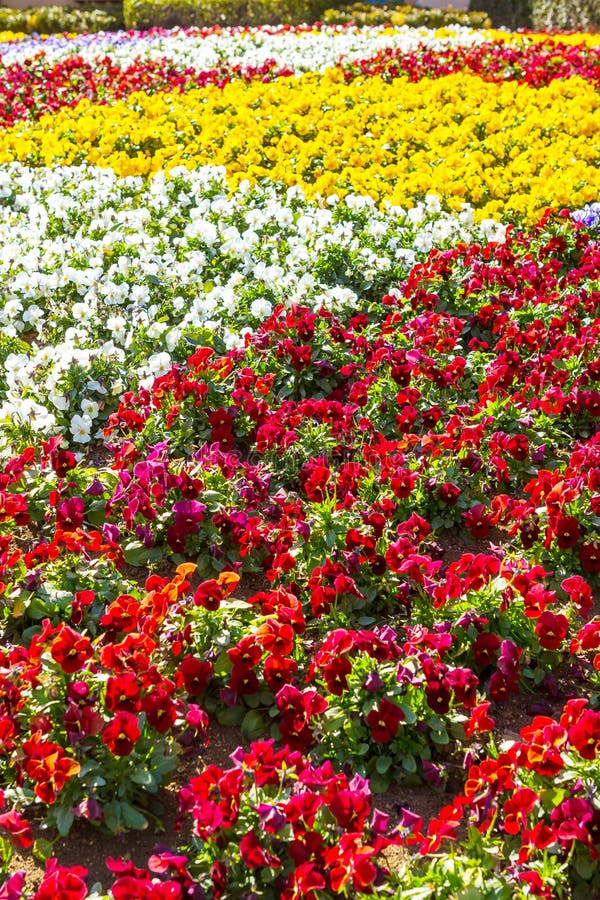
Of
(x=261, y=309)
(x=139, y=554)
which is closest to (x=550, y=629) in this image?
(x=139, y=554)

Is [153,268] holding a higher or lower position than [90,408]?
higher

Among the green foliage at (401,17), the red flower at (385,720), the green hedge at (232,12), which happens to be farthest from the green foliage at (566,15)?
the red flower at (385,720)

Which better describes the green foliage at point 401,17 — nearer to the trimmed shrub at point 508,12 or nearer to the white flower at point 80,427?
the trimmed shrub at point 508,12

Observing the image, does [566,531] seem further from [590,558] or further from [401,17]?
[401,17]

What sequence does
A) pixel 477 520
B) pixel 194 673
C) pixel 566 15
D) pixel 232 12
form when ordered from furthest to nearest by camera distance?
pixel 566 15
pixel 232 12
pixel 477 520
pixel 194 673

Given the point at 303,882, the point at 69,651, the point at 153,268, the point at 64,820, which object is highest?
the point at 153,268

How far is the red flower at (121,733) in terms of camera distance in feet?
7.99

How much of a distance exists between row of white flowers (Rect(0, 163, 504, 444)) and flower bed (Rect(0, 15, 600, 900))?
2 cm

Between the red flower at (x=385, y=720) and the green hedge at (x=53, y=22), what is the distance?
69.9ft

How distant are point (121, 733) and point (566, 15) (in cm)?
2237

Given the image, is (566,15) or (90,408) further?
(566,15)

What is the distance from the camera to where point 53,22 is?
21.0 metres

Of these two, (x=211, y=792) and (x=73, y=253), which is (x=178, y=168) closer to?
(x=73, y=253)

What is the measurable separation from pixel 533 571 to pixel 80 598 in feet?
4.67
